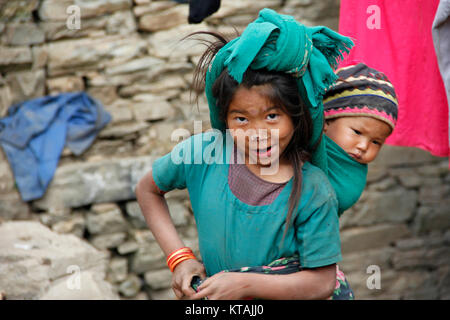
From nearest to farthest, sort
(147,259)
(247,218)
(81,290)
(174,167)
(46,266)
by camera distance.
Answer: (247,218)
(174,167)
(81,290)
(46,266)
(147,259)

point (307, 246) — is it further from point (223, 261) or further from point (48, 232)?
point (48, 232)

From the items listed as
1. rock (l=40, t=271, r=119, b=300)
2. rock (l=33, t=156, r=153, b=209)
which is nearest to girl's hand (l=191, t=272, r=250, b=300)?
rock (l=40, t=271, r=119, b=300)

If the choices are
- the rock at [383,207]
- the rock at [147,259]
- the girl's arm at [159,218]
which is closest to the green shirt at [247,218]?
the girl's arm at [159,218]

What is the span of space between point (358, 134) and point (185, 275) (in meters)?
0.65

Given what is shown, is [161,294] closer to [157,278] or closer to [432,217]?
[157,278]

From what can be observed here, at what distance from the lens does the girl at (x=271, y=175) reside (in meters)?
1.13

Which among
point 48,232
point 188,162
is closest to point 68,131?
point 48,232

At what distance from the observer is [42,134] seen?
3.12m

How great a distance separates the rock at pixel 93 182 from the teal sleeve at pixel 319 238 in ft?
7.03

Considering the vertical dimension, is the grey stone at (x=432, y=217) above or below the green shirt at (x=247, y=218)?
below

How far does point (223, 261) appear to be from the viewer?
1272 millimetres

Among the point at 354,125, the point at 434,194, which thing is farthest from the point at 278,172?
the point at 434,194

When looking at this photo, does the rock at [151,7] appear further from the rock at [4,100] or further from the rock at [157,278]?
the rock at [157,278]
